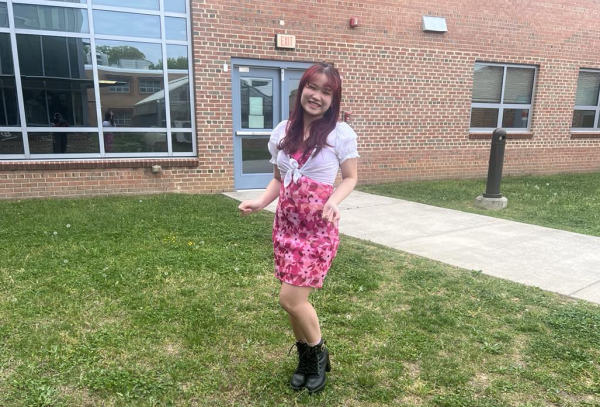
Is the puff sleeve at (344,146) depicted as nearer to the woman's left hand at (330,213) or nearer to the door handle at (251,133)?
the woman's left hand at (330,213)

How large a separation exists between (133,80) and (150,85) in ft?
0.91

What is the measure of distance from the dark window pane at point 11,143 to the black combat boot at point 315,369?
666 centimetres

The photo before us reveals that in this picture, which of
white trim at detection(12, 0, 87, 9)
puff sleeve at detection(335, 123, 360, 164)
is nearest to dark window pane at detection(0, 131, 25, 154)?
white trim at detection(12, 0, 87, 9)

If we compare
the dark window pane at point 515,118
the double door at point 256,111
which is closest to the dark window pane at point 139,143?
the double door at point 256,111

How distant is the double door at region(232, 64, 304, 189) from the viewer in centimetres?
811

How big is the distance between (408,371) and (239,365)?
991mm

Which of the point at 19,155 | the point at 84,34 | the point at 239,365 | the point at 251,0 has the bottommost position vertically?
the point at 239,365

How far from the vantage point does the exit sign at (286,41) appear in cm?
797

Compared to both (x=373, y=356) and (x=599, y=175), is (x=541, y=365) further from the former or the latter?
(x=599, y=175)

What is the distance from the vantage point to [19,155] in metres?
7.04

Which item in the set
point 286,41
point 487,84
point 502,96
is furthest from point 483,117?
point 286,41

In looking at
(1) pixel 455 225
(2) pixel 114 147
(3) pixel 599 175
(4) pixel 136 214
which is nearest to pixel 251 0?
(2) pixel 114 147

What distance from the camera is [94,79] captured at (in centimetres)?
716

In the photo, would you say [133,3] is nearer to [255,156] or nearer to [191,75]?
[191,75]
